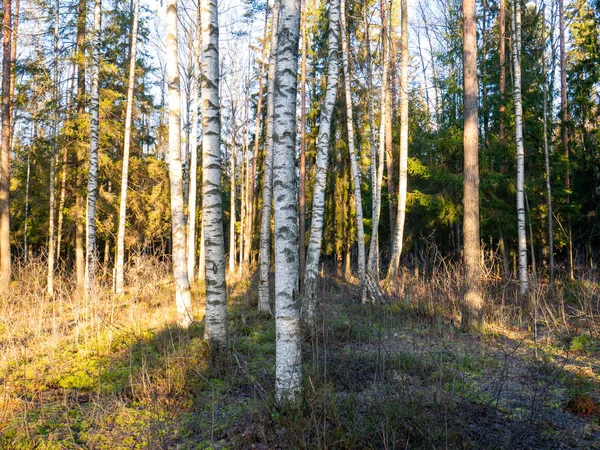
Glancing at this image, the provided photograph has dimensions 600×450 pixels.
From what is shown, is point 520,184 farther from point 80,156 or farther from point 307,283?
point 80,156

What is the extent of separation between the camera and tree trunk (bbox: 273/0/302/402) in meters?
3.55

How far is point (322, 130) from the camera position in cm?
753

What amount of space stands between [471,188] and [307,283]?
387 cm

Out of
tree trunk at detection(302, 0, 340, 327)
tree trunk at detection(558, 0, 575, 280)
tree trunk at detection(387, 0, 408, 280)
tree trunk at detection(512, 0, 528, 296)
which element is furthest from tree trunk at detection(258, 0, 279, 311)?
tree trunk at detection(558, 0, 575, 280)

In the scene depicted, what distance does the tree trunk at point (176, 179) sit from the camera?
23.3ft

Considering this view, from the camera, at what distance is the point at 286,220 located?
368 cm

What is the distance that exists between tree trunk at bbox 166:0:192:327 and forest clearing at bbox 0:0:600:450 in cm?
4

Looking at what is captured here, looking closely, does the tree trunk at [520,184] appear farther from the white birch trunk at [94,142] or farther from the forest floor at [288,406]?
the white birch trunk at [94,142]

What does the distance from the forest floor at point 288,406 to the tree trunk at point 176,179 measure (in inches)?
21.6

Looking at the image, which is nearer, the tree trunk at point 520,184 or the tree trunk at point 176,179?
the tree trunk at point 176,179

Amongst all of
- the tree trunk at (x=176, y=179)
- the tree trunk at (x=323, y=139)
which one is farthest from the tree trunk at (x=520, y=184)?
the tree trunk at (x=176, y=179)

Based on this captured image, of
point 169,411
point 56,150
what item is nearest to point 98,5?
point 56,150

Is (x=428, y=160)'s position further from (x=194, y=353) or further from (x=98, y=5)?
(x=194, y=353)

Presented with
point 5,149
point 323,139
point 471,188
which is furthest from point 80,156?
point 471,188
